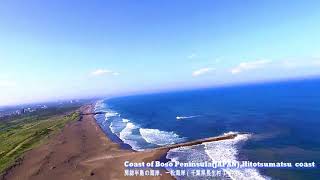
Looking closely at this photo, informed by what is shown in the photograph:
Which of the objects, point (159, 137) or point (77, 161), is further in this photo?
point (159, 137)

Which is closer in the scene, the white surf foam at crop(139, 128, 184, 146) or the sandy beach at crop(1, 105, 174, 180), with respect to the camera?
the sandy beach at crop(1, 105, 174, 180)

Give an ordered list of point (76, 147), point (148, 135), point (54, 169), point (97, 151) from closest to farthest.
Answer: point (54, 169), point (97, 151), point (76, 147), point (148, 135)

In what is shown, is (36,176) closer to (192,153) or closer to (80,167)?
(80,167)

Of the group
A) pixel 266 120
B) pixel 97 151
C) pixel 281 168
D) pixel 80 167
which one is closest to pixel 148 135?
pixel 97 151

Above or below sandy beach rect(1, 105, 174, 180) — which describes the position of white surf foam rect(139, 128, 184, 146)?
above

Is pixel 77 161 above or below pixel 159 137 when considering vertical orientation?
below
